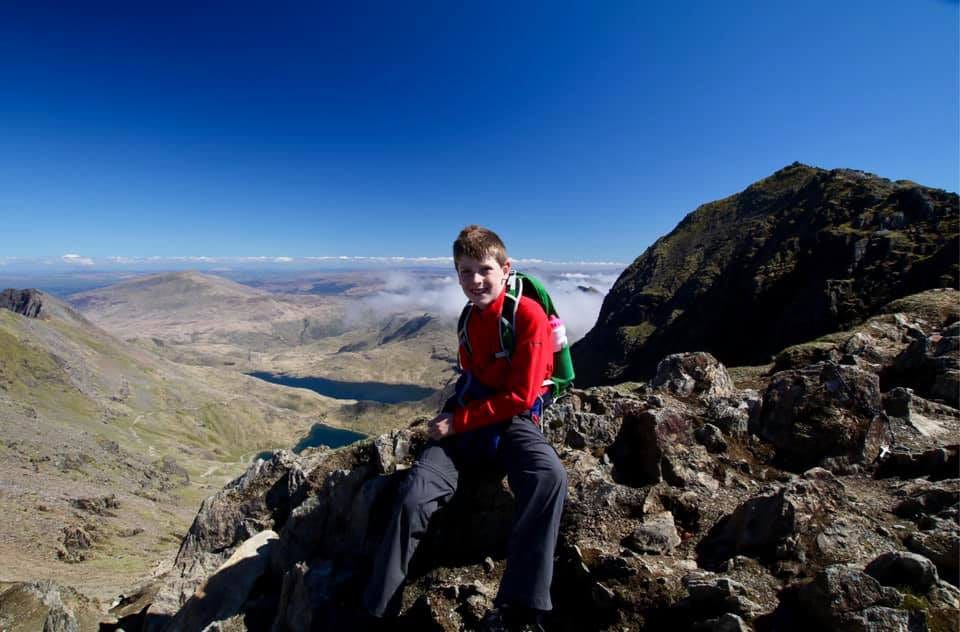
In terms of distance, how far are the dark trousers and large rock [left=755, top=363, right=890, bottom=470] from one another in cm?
807

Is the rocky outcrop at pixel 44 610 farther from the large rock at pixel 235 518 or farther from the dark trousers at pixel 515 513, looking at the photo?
the dark trousers at pixel 515 513

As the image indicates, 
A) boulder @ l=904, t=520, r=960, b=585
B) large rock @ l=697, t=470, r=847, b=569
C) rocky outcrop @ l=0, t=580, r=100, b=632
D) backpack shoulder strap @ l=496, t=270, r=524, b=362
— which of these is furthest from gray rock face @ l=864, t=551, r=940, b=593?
rocky outcrop @ l=0, t=580, r=100, b=632

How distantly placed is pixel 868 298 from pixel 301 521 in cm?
9926

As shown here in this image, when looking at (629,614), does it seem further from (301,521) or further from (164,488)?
(164,488)

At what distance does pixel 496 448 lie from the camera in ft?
27.7

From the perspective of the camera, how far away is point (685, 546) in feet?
27.0

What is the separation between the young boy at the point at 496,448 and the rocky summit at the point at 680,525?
1.28 m

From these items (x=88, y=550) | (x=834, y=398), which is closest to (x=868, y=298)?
(x=834, y=398)

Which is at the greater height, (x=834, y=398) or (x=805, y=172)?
(x=805, y=172)

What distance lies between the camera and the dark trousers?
671cm

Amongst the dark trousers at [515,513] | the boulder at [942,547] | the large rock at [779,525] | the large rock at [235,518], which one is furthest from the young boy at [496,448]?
the large rock at [235,518]

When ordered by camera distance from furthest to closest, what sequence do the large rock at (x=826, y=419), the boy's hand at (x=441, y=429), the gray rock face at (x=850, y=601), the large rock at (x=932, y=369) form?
the large rock at (x=932, y=369) → the large rock at (x=826, y=419) → the boy's hand at (x=441, y=429) → the gray rock face at (x=850, y=601)

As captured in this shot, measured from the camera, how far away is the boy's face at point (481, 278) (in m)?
8.66

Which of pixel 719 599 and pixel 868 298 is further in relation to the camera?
pixel 868 298
